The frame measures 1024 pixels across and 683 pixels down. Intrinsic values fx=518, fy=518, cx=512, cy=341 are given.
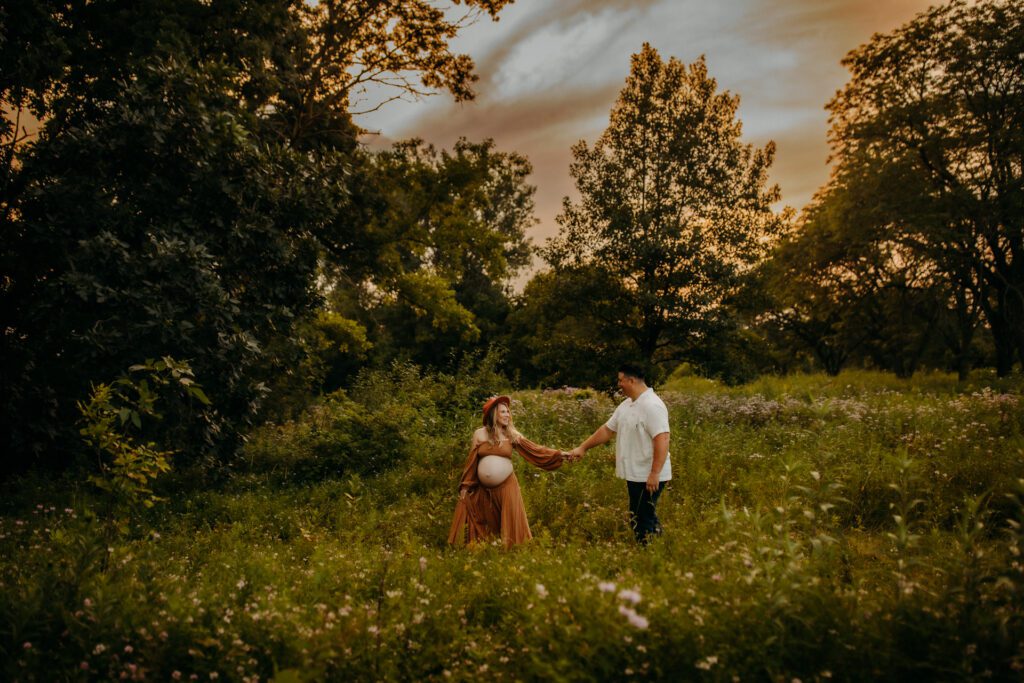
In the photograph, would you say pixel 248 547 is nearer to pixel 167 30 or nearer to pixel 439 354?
pixel 167 30

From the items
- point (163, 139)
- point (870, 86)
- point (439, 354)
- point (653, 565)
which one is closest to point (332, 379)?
point (439, 354)

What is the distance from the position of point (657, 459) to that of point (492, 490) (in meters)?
1.97

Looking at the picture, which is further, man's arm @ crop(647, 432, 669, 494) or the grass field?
man's arm @ crop(647, 432, 669, 494)

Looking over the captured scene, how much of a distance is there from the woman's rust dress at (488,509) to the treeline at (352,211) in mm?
3241

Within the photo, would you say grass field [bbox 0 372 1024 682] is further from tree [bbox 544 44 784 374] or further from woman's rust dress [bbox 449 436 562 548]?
tree [bbox 544 44 784 374]

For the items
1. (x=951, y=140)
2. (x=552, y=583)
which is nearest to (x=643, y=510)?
(x=552, y=583)

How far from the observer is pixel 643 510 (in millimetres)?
5656

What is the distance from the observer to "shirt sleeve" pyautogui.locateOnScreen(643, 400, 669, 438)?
541cm

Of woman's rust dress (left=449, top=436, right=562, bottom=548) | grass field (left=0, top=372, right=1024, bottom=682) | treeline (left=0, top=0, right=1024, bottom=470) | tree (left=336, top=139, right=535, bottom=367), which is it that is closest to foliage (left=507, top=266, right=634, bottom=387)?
treeline (left=0, top=0, right=1024, bottom=470)

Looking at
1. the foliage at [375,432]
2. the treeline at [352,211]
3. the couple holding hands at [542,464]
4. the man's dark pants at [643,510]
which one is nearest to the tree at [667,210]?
the treeline at [352,211]

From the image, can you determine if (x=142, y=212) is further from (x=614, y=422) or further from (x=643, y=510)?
(x=643, y=510)

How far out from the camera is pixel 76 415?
29.3 ft

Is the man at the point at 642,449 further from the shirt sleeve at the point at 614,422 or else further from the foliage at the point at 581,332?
the foliage at the point at 581,332

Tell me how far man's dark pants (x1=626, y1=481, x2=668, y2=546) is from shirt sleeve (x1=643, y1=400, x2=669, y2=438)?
1.89ft
